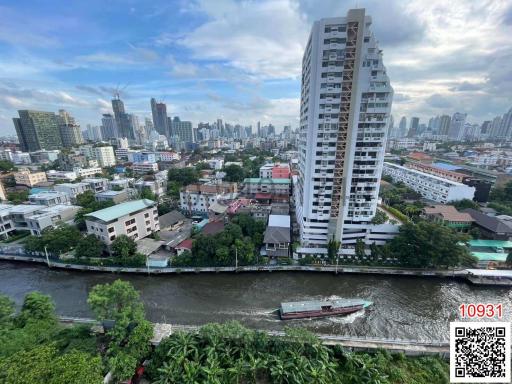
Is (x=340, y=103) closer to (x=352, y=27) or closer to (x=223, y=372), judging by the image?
(x=352, y=27)

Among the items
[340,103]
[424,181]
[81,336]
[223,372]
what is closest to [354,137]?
[340,103]

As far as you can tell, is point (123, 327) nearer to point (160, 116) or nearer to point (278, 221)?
point (278, 221)

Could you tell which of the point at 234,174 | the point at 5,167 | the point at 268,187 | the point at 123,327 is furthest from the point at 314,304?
the point at 5,167

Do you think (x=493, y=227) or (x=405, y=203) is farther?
(x=405, y=203)

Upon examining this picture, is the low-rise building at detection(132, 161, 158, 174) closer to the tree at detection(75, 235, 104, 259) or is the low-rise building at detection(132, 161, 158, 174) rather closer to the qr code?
the tree at detection(75, 235, 104, 259)

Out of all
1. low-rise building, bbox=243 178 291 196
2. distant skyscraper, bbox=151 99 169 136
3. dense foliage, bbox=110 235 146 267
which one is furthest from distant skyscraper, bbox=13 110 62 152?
dense foliage, bbox=110 235 146 267
